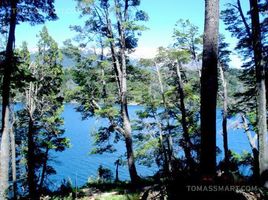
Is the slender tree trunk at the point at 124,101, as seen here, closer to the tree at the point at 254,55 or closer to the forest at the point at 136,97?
the forest at the point at 136,97

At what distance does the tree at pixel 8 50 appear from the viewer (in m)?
10.7

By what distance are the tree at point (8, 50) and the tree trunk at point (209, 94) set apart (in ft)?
24.5

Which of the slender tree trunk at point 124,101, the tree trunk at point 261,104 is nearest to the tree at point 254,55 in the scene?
the tree trunk at point 261,104

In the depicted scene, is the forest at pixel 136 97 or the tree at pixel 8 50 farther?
the tree at pixel 8 50

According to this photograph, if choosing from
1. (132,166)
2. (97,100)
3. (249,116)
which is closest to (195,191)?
Result: (132,166)

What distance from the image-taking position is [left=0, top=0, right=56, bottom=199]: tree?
10.7 meters

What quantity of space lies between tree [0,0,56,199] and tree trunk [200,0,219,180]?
7.47 m

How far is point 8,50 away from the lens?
11.0 metres

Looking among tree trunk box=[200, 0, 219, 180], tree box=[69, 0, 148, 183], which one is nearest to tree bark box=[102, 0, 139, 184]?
→ tree box=[69, 0, 148, 183]

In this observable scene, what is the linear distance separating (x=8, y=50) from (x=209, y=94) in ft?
26.0

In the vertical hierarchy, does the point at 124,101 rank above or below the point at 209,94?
above

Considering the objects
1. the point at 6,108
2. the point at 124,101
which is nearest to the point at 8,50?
the point at 6,108

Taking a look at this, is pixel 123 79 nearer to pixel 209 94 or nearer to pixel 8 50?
pixel 8 50

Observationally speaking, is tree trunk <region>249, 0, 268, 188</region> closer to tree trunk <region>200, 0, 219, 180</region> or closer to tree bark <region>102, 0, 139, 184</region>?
tree trunk <region>200, 0, 219, 180</region>
